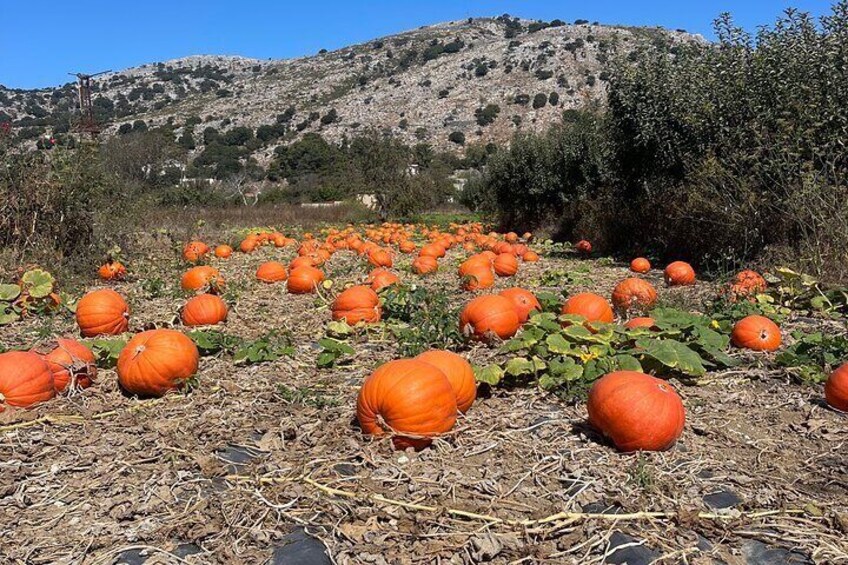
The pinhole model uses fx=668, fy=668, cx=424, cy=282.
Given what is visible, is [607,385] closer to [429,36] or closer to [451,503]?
[451,503]

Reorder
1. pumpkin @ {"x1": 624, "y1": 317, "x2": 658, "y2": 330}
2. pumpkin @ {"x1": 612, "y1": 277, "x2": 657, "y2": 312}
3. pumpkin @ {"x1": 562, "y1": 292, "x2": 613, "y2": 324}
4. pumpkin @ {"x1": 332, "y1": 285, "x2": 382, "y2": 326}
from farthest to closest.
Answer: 1. pumpkin @ {"x1": 332, "y1": 285, "x2": 382, "y2": 326}
2. pumpkin @ {"x1": 612, "y1": 277, "x2": 657, "y2": 312}
3. pumpkin @ {"x1": 562, "y1": 292, "x2": 613, "y2": 324}
4. pumpkin @ {"x1": 624, "y1": 317, "x2": 658, "y2": 330}

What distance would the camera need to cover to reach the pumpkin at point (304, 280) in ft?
29.6

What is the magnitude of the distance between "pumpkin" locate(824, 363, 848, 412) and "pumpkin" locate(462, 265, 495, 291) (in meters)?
4.97

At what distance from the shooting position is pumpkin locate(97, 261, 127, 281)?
33.0 ft

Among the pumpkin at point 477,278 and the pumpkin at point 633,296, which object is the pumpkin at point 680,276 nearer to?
the pumpkin at point 477,278

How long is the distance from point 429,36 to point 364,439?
391 ft

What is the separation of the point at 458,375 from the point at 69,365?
2785mm

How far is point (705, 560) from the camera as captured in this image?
2691mm

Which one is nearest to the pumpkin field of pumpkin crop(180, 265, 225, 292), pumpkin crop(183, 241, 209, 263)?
pumpkin crop(180, 265, 225, 292)

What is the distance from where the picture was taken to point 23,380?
4.38 meters

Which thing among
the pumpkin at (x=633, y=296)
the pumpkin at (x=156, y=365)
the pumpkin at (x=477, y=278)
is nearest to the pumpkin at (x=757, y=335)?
the pumpkin at (x=633, y=296)

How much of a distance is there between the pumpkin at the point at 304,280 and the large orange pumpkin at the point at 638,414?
5.76 metres

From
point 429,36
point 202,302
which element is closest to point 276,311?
point 202,302

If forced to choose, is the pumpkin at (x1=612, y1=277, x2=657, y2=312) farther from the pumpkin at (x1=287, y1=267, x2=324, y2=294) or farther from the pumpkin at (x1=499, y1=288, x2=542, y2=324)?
the pumpkin at (x1=287, y1=267, x2=324, y2=294)
